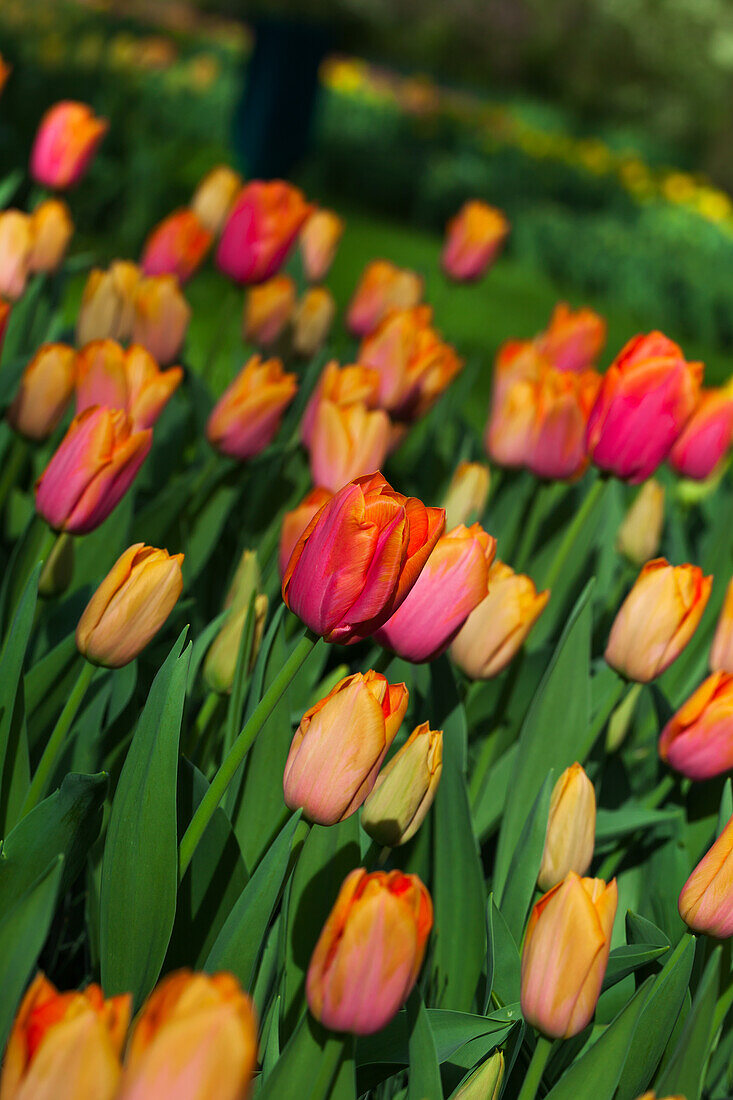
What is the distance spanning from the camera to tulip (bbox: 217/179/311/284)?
6.68ft

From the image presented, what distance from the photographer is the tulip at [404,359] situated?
6.09 ft

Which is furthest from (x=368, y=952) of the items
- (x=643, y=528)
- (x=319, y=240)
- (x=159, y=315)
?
(x=319, y=240)

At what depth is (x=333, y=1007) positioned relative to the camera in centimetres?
80

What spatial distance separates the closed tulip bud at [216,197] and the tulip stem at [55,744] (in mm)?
1615

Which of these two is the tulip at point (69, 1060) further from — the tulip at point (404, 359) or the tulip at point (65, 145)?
the tulip at point (65, 145)

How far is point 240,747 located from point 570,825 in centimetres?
36

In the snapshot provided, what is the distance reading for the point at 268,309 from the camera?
2146 millimetres

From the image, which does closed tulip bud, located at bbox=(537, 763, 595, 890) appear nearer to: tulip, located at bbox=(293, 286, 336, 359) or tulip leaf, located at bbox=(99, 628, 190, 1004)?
tulip leaf, located at bbox=(99, 628, 190, 1004)

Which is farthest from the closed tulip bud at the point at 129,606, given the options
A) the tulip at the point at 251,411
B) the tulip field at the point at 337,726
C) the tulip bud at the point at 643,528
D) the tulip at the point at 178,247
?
the tulip at the point at 178,247

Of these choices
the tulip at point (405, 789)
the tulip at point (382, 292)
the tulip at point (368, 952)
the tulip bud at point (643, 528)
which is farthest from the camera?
the tulip at point (382, 292)

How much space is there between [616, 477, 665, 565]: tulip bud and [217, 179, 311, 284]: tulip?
31.7 inches

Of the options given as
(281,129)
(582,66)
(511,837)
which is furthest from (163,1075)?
(582,66)

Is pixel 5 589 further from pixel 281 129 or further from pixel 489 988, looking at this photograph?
pixel 281 129

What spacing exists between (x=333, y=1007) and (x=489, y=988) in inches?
16.0
